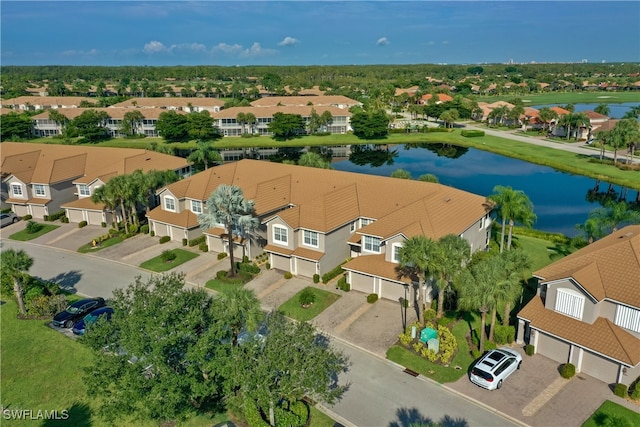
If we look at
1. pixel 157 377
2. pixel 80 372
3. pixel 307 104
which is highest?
pixel 307 104

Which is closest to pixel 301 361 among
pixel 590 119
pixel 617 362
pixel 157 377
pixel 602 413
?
pixel 157 377

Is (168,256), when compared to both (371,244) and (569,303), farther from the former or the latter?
(569,303)

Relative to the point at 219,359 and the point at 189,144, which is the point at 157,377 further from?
the point at 189,144

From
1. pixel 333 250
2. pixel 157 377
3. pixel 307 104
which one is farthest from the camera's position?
pixel 307 104

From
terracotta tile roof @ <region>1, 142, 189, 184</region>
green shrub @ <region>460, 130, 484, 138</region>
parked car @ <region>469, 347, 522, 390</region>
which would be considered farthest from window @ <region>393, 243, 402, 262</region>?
green shrub @ <region>460, 130, 484, 138</region>

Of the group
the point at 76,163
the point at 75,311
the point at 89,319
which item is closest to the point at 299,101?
the point at 76,163

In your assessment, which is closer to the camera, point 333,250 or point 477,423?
point 477,423

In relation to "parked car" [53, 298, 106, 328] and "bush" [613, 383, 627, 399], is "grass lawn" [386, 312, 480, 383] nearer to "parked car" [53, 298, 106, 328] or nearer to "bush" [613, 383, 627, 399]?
"bush" [613, 383, 627, 399]
